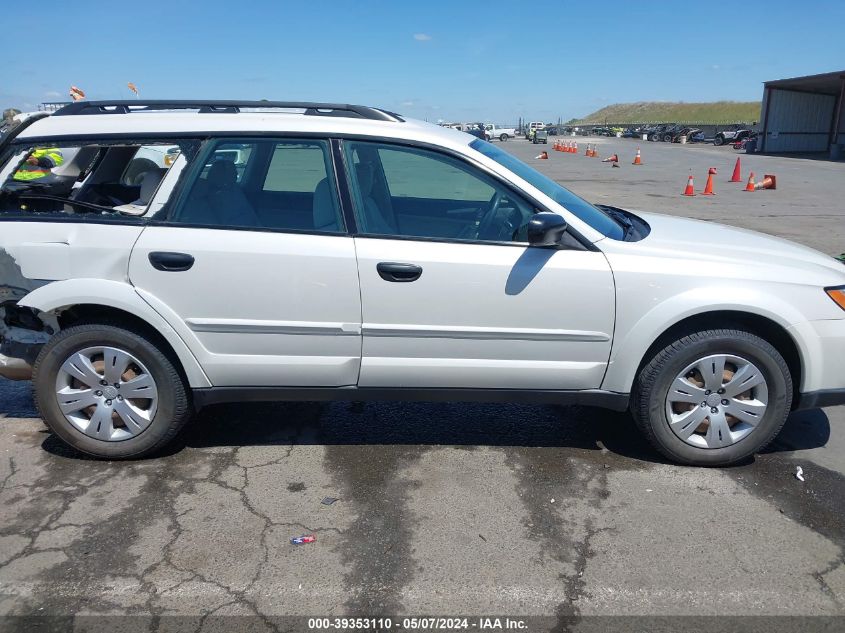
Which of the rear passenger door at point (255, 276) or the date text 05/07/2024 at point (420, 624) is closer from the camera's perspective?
the date text 05/07/2024 at point (420, 624)

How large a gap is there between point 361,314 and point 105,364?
137cm

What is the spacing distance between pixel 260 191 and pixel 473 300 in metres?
1.34

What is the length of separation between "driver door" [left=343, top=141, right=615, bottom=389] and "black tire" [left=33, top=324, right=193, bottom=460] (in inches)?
39.1

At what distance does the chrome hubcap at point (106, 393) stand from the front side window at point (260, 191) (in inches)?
32.3

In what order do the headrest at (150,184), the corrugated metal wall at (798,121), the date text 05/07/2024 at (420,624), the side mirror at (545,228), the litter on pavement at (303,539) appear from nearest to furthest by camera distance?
the date text 05/07/2024 at (420,624), the litter on pavement at (303,539), the side mirror at (545,228), the headrest at (150,184), the corrugated metal wall at (798,121)

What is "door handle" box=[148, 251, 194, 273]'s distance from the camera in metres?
3.37

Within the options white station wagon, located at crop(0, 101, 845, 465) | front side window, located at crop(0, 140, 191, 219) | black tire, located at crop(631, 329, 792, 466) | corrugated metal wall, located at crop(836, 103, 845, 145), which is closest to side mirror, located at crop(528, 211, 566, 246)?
white station wagon, located at crop(0, 101, 845, 465)

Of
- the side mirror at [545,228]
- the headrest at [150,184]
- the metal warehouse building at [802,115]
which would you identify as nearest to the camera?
the side mirror at [545,228]

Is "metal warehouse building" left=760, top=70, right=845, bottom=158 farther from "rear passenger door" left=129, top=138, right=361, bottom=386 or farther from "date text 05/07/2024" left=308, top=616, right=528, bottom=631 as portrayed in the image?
"date text 05/07/2024" left=308, top=616, right=528, bottom=631

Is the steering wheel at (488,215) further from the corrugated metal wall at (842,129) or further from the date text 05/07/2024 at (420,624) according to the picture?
the corrugated metal wall at (842,129)

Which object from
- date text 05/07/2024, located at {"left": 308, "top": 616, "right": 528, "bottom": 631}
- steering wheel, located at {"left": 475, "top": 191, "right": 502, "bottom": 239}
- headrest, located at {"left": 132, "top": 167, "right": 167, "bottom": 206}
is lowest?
date text 05/07/2024, located at {"left": 308, "top": 616, "right": 528, "bottom": 631}

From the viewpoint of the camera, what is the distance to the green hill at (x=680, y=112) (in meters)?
113

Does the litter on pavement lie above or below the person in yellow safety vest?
below

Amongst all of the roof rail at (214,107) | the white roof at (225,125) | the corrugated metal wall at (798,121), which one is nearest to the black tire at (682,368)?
the white roof at (225,125)
